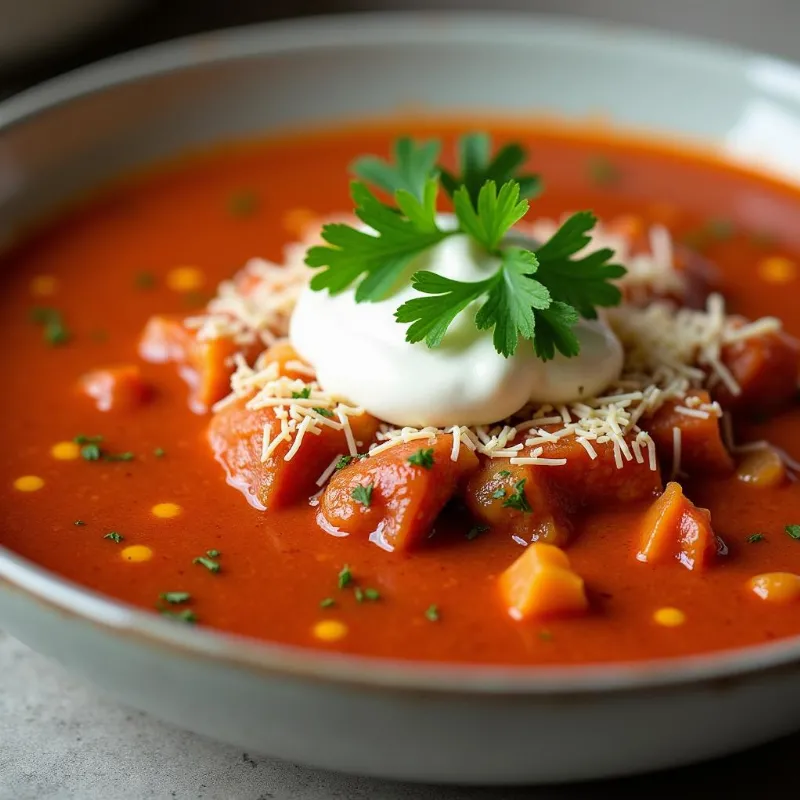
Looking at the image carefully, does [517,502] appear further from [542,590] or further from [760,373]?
[760,373]

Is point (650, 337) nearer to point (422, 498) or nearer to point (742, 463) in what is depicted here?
point (742, 463)

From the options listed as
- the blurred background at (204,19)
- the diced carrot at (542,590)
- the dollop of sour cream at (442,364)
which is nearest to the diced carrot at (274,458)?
the dollop of sour cream at (442,364)

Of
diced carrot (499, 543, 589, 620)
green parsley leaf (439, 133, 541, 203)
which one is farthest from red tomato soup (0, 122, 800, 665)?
green parsley leaf (439, 133, 541, 203)

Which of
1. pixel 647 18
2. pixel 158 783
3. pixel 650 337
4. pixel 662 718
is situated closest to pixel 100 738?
pixel 158 783

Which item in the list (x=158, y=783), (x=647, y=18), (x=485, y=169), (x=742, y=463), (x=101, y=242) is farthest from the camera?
(x=647, y=18)

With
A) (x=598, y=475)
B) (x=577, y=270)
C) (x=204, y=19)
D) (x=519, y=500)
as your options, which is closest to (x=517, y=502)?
(x=519, y=500)

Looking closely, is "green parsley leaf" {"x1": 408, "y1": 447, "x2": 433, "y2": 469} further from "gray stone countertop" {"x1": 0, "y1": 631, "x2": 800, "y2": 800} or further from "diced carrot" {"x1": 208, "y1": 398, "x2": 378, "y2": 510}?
"gray stone countertop" {"x1": 0, "y1": 631, "x2": 800, "y2": 800}
